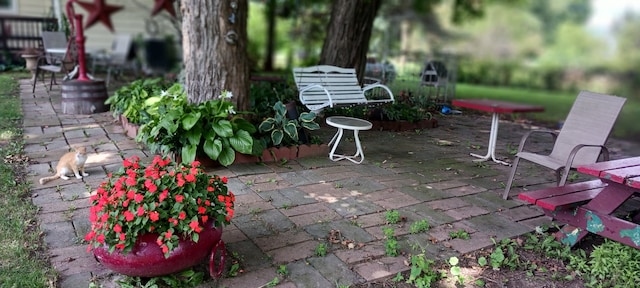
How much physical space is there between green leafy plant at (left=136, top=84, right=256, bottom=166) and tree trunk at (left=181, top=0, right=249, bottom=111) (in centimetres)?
23

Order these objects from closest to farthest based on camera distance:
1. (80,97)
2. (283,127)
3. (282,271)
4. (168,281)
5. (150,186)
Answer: (150,186)
(168,281)
(282,271)
(283,127)
(80,97)

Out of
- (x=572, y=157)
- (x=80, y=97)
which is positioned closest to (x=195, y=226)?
(x=572, y=157)

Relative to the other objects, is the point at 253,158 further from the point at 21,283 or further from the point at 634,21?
the point at 634,21

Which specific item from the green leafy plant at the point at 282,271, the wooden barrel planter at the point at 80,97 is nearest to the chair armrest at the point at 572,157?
the green leafy plant at the point at 282,271

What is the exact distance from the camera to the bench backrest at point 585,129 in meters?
3.33

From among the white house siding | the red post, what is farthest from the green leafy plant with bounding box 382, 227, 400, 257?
the white house siding

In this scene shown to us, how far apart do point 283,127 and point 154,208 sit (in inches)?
94.6

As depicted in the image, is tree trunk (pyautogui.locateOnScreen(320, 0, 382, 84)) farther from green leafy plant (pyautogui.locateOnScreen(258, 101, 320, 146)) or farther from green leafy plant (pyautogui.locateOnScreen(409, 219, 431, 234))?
green leafy plant (pyautogui.locateOnScreen(409, 219, 431, 234))

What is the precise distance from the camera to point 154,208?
1.99m

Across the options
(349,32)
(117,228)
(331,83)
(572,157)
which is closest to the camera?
(117,228)

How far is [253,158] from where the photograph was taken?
164 inches

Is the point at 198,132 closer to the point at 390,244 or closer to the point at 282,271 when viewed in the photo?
the point at 282,271

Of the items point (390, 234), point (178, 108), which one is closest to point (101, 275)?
point (390, 234)

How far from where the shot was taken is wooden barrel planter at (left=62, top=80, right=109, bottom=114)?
5824 mm
